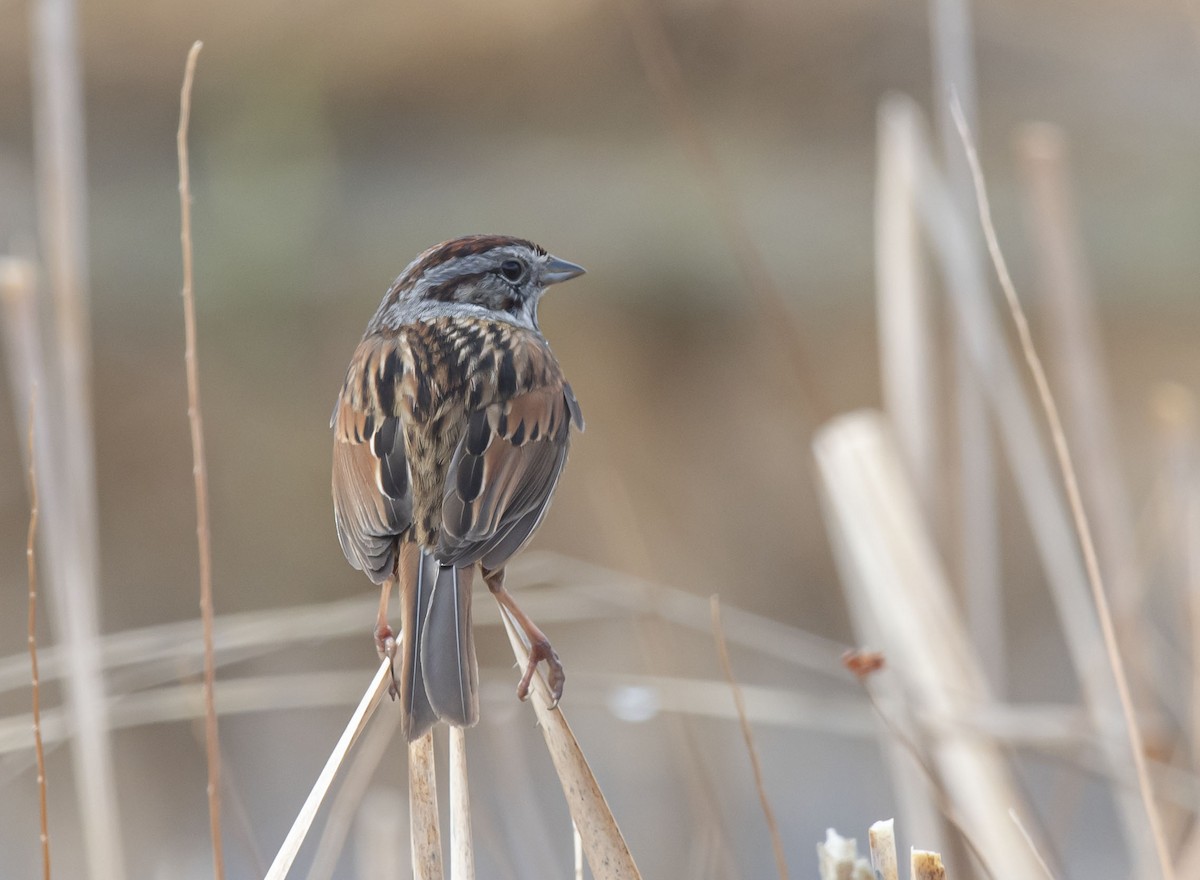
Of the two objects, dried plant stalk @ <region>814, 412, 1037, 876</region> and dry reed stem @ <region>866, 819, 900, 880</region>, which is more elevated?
dried plant stalk @ <region>814, 412, 1037, 876</region>

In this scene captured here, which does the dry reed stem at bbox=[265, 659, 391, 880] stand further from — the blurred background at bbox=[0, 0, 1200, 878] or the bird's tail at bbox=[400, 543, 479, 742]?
the blurred background at bbox=[0, 0, 1200, 878]

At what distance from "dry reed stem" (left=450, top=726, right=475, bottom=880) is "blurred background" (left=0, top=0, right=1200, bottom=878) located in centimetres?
455

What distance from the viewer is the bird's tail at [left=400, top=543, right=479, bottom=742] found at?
170cm

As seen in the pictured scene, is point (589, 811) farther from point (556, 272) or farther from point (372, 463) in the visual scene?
point (556, 272)

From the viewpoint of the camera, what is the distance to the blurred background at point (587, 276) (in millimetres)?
6785

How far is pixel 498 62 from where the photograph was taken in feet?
27.0

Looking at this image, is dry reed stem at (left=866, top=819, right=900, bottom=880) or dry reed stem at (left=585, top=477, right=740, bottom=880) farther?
dry reed stem at (left=585, top=477, right=740, bottom=880)

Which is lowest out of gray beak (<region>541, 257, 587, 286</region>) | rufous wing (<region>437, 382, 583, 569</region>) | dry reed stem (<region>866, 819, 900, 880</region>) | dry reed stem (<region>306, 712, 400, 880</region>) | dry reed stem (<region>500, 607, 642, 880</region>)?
dry reed stem (<region>866, 819, 900, 880</region>)

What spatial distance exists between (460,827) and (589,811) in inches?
6.7

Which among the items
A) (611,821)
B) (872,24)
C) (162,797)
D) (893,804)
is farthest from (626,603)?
(872,24)

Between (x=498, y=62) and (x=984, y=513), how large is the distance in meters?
6.01

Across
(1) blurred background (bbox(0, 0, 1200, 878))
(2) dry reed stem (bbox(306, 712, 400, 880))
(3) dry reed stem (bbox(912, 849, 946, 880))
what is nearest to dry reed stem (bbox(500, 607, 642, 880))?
(3) dry reed stem (bbox(912, 849, 946, 880))

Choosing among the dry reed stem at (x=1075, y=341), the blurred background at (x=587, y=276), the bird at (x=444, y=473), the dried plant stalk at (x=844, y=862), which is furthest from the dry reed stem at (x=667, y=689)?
the blurred background at (x=587, y=276)

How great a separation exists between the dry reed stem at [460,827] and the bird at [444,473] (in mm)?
68
